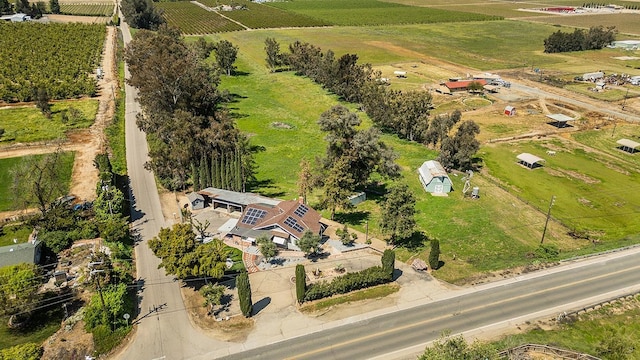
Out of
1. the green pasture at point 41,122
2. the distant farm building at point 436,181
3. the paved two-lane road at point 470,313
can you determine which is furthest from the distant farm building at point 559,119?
the green pasture at point 41,122

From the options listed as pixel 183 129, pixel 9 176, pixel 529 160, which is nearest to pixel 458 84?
pixel 529 160

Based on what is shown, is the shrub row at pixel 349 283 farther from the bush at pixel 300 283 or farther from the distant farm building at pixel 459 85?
the distant farm building at pixel 459 85

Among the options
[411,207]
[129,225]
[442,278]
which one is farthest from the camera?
[129,225]

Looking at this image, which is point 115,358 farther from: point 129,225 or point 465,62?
point 465,62

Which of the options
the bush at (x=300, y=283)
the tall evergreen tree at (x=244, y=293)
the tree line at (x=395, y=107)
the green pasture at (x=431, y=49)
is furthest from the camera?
the green pasture at (x=431, y=49)

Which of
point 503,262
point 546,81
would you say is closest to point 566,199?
point 503,262

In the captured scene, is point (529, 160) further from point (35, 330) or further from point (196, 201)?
point (35, 330)

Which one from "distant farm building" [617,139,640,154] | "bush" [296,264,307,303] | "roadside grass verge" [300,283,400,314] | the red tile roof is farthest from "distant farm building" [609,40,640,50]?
"bush" [296,264,307,303]
